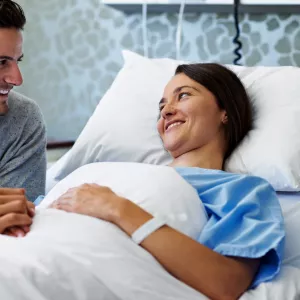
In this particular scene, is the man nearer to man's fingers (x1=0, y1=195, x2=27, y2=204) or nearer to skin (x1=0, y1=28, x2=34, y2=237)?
skin (x1=0, y1=28, x2=34, y2=237)

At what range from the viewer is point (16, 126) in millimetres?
1838

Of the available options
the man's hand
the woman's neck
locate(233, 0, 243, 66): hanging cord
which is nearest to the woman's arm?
the man's hand

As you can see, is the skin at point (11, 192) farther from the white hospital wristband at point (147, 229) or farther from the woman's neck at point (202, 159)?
the woman's neck at point (202, 159)

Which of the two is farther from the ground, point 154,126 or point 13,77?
point 13,77

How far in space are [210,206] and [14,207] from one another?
44cm

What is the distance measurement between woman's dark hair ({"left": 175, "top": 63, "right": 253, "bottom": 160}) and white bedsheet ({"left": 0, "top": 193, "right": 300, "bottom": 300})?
0.60 metres

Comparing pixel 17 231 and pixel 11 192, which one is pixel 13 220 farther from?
pixel 11 192

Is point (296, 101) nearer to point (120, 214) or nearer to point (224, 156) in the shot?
point (224, 156)

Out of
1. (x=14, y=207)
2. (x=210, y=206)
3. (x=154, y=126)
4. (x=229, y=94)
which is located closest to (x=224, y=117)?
(x=229, y=94)

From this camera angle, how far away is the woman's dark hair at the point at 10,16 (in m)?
1.73

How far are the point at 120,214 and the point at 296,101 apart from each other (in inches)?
32.2

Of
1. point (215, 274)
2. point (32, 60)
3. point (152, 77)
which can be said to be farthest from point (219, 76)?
point (32, 60)

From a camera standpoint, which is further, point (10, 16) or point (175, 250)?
point (10, 16)

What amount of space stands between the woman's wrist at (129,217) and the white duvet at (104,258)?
18 millimetres
